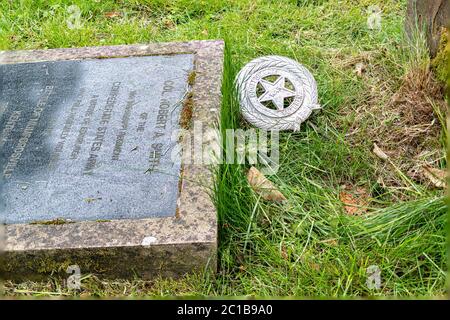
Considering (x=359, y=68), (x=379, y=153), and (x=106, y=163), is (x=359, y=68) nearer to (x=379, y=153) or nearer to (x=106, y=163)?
(x=379, y=153)

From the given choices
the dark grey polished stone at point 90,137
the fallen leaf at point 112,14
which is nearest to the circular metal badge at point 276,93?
the dark grey polished stone at point 90,137

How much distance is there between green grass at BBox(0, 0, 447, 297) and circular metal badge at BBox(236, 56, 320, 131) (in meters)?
0.08

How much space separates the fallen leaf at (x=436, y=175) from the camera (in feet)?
7.92

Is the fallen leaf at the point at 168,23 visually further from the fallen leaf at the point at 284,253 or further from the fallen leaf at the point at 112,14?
the fallen leaf at the point at 284,253

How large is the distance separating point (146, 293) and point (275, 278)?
0.52 m

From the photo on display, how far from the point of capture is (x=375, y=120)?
285cm

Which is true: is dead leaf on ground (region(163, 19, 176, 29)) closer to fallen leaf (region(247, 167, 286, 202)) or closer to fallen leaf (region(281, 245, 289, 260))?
fallen leaf (region(247, 167, 286, 202))

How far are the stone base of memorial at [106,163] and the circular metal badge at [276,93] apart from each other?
182mm

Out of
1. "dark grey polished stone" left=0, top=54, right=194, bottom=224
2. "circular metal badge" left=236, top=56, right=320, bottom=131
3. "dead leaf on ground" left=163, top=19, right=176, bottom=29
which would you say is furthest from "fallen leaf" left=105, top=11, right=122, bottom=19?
"circular metal badge" left=236, top=56, right=320, bottom=131

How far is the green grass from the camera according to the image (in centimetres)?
213

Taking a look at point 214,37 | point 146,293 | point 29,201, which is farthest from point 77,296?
point 214,37

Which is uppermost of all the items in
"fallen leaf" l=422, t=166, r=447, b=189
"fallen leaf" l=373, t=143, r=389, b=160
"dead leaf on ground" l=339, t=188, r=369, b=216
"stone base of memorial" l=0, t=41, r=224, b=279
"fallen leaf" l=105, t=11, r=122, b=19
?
"stone base of memorial" l=0, t=41, r=224, b=279

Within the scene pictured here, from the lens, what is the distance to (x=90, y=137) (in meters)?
2.56
